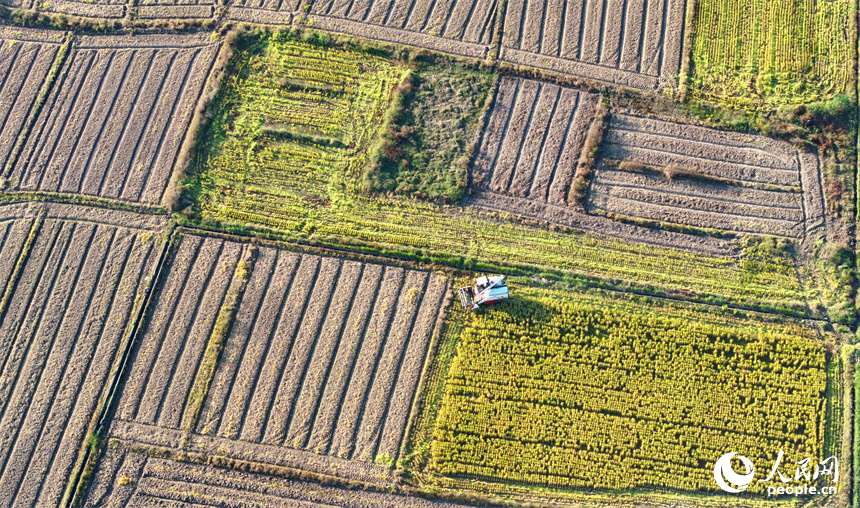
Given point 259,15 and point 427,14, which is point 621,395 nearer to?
point 427,14

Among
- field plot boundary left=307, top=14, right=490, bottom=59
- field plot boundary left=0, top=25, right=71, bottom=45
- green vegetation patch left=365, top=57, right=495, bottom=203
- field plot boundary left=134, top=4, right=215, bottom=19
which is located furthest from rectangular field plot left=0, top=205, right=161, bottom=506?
field plot boundary left=307, top=14, right=490, bottom=59

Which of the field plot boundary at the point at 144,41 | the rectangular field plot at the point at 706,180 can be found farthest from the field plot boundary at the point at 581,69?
the field plot boundary at the point at 144,41

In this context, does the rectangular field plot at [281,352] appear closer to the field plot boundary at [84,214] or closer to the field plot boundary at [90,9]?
the field plot boundary at [84,214]

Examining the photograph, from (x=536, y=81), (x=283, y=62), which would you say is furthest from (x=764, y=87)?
(x=283, y=62)

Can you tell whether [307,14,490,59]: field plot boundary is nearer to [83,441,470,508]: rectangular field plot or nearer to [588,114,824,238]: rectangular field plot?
[588,114,824,238]: rectangular field plot

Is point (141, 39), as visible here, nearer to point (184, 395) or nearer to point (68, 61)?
point (68, 61)
